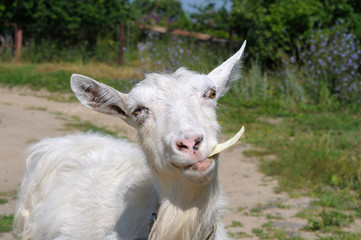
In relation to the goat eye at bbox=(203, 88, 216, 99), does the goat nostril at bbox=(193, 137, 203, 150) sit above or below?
below

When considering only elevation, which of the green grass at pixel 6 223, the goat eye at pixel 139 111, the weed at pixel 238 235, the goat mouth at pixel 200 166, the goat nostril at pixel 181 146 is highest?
the goat eye at pixel 139 111

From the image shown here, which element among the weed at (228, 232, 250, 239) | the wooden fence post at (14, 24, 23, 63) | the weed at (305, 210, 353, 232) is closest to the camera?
the weed at (228, 232, 250, 239)

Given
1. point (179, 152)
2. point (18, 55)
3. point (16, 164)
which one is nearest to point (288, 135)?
point (16, 164)

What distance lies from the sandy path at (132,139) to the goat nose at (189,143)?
1.16 metres

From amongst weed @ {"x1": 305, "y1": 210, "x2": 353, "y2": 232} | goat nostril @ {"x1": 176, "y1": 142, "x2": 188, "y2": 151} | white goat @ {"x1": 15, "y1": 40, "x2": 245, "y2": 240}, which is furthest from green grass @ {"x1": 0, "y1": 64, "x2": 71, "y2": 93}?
goat nostril @ {"x1": 176, "y1": 142, "x2": 188, "y2": 151}

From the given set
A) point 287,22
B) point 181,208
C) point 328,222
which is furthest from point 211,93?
point 287,22

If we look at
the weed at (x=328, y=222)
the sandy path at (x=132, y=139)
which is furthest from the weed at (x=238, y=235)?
the weed at (x=328, y=222)

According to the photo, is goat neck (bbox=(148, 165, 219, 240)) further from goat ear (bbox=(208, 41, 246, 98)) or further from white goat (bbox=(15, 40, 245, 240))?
goat ear (bbox=(208, 41, 246, 98))

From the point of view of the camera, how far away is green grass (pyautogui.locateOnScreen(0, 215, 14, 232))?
5.43m

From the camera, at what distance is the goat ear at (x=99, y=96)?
11.7ft

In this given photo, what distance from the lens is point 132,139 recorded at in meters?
9.14

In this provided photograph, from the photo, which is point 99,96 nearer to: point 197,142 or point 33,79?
point 197,142

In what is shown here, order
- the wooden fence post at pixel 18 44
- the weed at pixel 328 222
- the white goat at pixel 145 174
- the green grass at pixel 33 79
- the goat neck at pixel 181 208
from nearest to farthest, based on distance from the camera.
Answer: the white goat at pixel 145 174, the goat neck at pixel 181 208, the weed at pixel 328 222, the green grass at pixel 33 79, the wooden fence post at pixel 18 44

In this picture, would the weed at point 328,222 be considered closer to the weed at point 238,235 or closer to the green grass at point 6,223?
the weed at point 238,235
